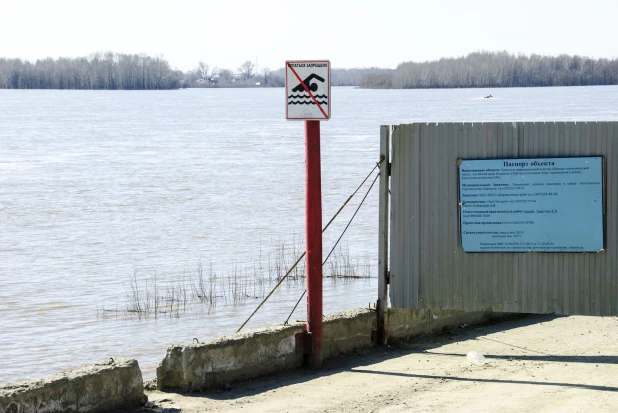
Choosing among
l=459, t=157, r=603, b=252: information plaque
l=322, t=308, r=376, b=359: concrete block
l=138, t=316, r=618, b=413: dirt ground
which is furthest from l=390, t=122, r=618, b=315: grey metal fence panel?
l=138, t=316, r=618, b=413: dirt ground

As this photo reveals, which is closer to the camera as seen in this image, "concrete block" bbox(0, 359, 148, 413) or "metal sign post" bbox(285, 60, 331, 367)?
"concrete block" bbox(0, 359, 148, 413)

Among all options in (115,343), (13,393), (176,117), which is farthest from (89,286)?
(176,117)

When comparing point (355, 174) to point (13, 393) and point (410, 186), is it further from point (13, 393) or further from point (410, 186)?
point (13, 393)

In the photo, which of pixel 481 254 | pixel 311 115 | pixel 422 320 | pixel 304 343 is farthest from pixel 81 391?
pixel 422 320

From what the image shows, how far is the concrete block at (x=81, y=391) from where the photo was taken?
259 inches

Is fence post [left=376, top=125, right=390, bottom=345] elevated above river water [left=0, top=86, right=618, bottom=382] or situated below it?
above

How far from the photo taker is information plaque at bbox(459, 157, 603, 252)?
8.29 metres

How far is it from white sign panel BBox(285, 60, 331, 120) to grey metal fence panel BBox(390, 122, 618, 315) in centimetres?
91

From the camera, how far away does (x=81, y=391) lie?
6910 millimetres

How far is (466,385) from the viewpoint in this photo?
762 centimetres

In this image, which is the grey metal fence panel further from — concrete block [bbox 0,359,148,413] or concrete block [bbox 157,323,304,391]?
concrete block [bbox 0,359,148,413]

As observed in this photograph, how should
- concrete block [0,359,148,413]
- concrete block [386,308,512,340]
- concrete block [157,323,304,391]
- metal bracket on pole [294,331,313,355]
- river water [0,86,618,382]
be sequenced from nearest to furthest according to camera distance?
1. concrete block [0,359,148,413]
2. concrete block [157,323,304,391]
3. metal bracket on pole [294,331,313,355]
4. concrete block [386,308,512,340]
5. river water [0,86,618,382]

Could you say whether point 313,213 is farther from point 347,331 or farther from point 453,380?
point 453,380

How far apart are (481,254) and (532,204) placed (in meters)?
0.62
